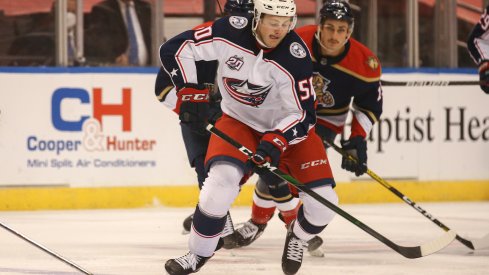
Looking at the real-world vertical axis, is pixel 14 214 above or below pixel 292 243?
below

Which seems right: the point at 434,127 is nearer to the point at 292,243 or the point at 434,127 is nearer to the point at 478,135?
the point at 478,135

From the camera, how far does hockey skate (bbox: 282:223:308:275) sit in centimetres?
483

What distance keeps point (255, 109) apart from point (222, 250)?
1.12 m

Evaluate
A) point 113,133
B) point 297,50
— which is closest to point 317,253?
→ point 297,50

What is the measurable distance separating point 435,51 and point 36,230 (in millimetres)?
3752

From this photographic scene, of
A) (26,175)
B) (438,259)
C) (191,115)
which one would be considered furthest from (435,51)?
(191,115)

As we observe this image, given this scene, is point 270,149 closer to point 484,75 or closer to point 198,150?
point 198,150

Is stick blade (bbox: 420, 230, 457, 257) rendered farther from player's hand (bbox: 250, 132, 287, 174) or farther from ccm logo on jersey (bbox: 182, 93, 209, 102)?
ccm logo on jersey (bbox: 182, 93, 209, 102)

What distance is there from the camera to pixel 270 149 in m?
4.56

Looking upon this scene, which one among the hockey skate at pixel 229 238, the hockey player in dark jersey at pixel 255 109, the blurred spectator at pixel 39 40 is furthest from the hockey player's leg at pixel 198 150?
the blurred spectator at pixel 39 40

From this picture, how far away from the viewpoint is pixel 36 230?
6625 mm

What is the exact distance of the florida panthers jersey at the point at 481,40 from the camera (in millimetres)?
6289

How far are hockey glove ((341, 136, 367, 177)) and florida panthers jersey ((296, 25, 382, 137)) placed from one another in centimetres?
4

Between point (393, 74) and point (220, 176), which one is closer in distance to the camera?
point (220, 176)
